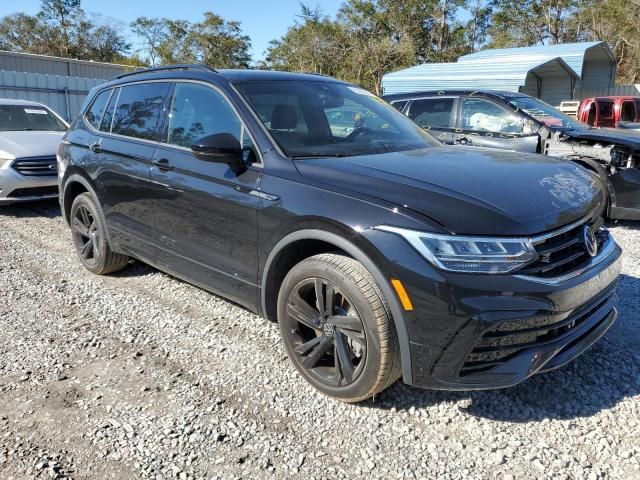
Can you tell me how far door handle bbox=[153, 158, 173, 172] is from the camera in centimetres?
372

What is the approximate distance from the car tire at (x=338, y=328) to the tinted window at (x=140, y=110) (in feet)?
6.26

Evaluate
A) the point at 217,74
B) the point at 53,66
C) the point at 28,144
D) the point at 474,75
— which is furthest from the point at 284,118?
the point at 53,66

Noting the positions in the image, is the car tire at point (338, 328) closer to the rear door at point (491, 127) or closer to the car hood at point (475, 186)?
the car hood at point (475, 186)

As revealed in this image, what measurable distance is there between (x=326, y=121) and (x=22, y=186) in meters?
5.50

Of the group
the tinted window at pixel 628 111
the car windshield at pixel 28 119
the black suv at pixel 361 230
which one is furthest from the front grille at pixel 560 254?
the tinted window at pixel 628 111

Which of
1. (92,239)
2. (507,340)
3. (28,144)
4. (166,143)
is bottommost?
(92,239)

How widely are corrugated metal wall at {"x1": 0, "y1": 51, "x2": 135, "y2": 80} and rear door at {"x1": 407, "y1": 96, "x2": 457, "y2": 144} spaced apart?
2482 centimetres

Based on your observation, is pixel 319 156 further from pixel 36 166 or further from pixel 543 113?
pixel 36 166

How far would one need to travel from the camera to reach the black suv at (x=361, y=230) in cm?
239

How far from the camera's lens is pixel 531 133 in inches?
286

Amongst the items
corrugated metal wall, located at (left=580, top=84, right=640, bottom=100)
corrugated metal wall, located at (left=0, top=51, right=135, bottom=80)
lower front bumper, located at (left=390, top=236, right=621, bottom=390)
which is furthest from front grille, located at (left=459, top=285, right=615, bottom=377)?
corrugated metal wall, located at (left=0, top=51, right=135, bottom=80)

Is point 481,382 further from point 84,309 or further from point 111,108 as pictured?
point 111,108

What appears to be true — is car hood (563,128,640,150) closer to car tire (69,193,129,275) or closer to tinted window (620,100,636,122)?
car tire (69,193,129,275)

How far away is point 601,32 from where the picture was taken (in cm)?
3681
